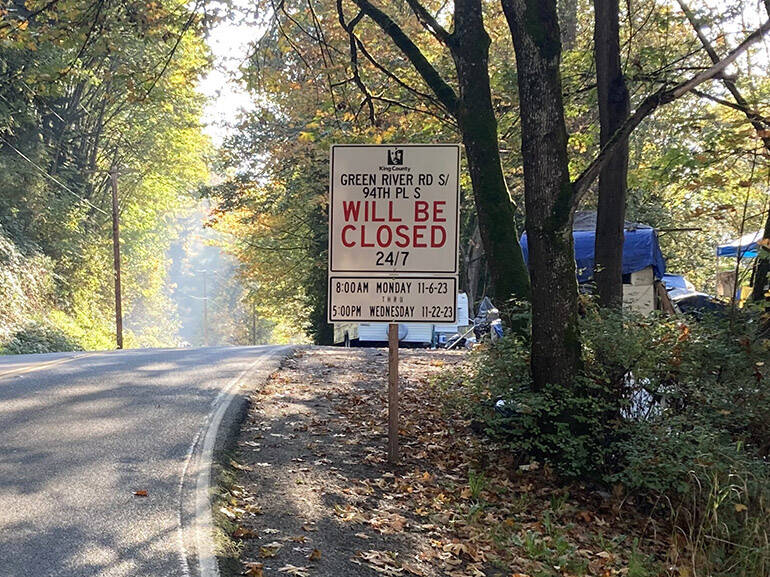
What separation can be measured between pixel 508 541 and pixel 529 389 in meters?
2.13

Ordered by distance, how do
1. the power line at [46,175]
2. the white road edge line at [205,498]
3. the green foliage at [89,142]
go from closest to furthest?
the white road edge line at [205,498] < the green foliage at [89,142] < the power line at [46,175]

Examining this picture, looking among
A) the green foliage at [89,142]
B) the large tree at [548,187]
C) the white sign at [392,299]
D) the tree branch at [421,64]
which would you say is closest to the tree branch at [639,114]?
the large tree at [548,187]

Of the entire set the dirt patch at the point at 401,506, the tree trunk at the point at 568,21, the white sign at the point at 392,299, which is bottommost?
the dirt patch at the point at 401,506

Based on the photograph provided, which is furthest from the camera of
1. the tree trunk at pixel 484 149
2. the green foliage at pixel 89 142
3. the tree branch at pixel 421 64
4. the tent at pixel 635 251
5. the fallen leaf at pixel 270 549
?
the tent at pixel 635 251

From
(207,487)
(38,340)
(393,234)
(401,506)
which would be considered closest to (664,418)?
(401,506)

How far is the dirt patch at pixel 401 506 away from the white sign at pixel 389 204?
6.94ft

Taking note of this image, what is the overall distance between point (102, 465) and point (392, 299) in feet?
10.5

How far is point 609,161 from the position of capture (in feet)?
36.5

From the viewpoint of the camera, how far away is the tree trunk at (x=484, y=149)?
979 cm

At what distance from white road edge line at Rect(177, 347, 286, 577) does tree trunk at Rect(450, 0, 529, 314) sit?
12.6ft

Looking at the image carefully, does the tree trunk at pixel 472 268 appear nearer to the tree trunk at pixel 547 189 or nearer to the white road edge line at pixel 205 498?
the white road edge line at pixel 205 498

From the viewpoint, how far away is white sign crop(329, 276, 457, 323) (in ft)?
25.8

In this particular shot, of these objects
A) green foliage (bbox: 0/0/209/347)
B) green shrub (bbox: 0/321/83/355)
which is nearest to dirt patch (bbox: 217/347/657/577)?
green foliage (bbox: 0/0/209/347)

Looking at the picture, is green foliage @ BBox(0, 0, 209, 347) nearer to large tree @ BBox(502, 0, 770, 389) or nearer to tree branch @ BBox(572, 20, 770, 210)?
large tree @ BBox(502, 0, 770, 389)
